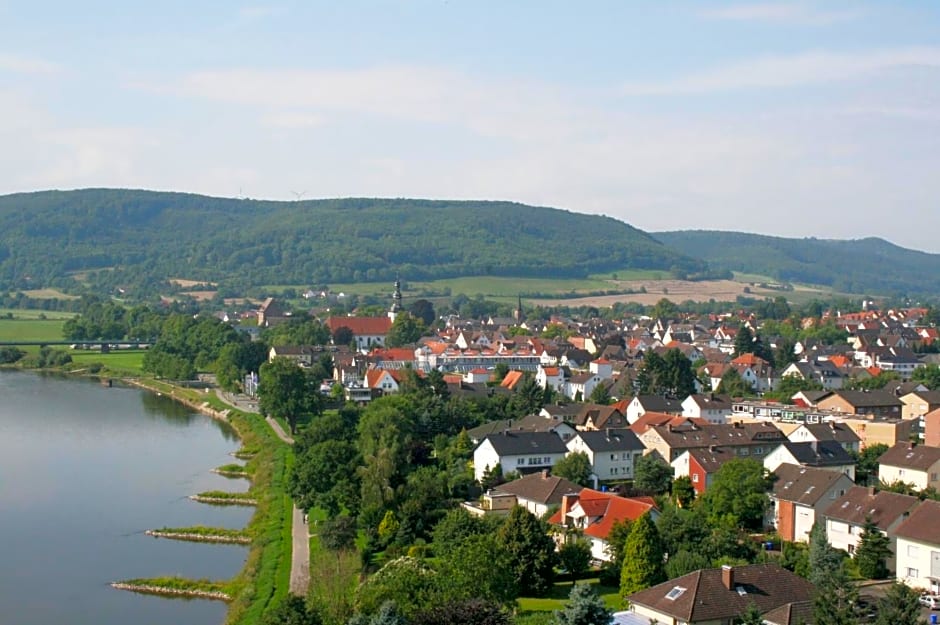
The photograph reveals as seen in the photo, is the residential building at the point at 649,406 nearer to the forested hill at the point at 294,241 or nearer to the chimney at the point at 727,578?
the chimney at the point at 727,578

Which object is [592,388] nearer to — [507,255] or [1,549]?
[1,549]

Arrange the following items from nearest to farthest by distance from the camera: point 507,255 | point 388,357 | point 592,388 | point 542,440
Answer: point 542,440
point 592,388
point 388,357
point 507,255

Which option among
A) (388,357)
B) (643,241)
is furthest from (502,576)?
(643,241)

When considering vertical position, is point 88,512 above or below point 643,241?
below

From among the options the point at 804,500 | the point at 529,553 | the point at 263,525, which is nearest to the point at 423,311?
the point at 263,525

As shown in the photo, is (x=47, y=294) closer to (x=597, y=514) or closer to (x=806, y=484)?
(x=597, y=514)

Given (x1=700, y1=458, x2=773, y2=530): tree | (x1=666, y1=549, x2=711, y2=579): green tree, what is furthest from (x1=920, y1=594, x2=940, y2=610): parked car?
(x1=700, y1=458, x2=773, y2=530): tree
